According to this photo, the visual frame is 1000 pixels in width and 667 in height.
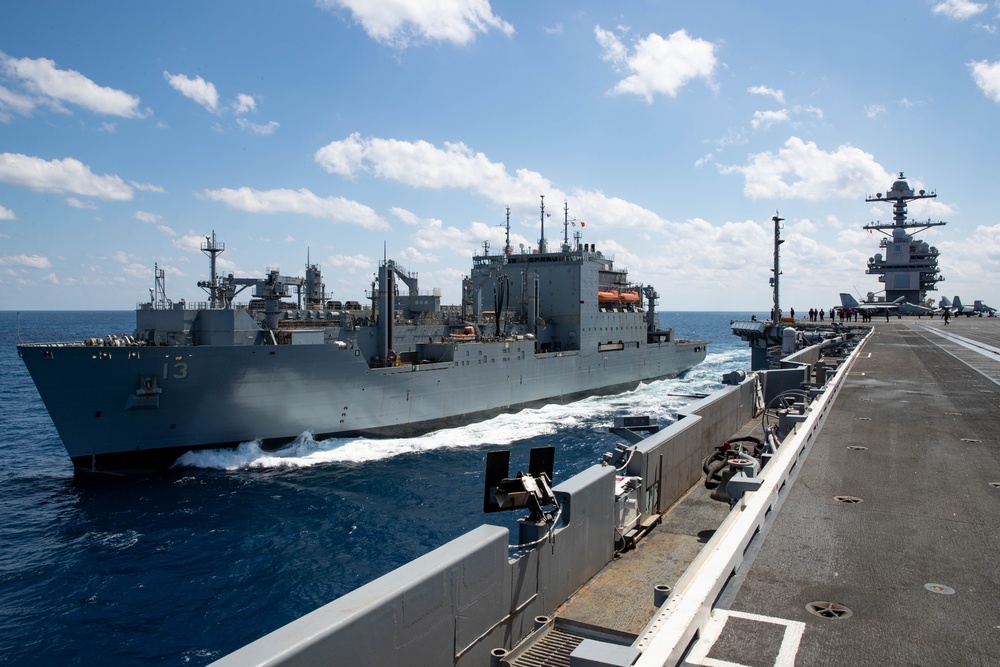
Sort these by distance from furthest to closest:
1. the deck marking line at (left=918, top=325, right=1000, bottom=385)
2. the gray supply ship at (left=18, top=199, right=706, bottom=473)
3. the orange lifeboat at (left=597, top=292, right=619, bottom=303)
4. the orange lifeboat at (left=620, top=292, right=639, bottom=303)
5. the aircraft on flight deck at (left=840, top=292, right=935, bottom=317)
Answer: the aircraft on flight deck at (left=840, top=292, right=935, bottom=317)
the orange lifeboat at (left=620, top=292, right=639, bottom=303)
the orange lifeboat at (left=597, top=292, right=619, bottom=303)
the gray supply ship at (left=18, top=199, right=706, bottom=473)
the deck marking line at (left=918, top=325, right=1000, bottom=385)

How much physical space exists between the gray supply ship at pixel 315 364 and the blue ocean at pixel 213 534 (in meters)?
0.84

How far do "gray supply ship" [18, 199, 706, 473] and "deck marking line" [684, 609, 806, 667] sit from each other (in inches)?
757

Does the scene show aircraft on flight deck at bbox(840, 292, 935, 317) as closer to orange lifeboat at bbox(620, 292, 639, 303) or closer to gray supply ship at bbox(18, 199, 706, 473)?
orange lifeboat at bbox(620, 292, 639, 303)

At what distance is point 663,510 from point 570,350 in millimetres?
26127

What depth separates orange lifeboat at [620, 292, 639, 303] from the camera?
42.0 metres

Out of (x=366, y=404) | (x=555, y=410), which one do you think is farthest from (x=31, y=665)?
(x=555, y=410)

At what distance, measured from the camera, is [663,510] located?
29.2ft

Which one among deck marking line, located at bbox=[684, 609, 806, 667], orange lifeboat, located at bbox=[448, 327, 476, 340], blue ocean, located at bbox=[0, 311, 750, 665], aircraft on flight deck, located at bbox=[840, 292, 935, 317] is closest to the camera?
deck marking line, located at bbox=[684, 609, 806, 667]

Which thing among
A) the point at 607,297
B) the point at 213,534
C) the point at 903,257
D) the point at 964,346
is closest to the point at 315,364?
the point at 213,534

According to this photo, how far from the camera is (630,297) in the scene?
140ft

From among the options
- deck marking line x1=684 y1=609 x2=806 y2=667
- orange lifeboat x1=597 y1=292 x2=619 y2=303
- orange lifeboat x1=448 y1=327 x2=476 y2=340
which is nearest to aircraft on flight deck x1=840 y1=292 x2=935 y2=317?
orange lifeboat x1=597 y1=292 x2=619 y2=303

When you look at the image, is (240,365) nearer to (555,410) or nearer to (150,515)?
(150,515)

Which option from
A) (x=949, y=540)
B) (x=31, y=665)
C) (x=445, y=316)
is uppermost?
(x=445, y=316)

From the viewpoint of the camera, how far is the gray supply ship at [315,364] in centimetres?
1886
